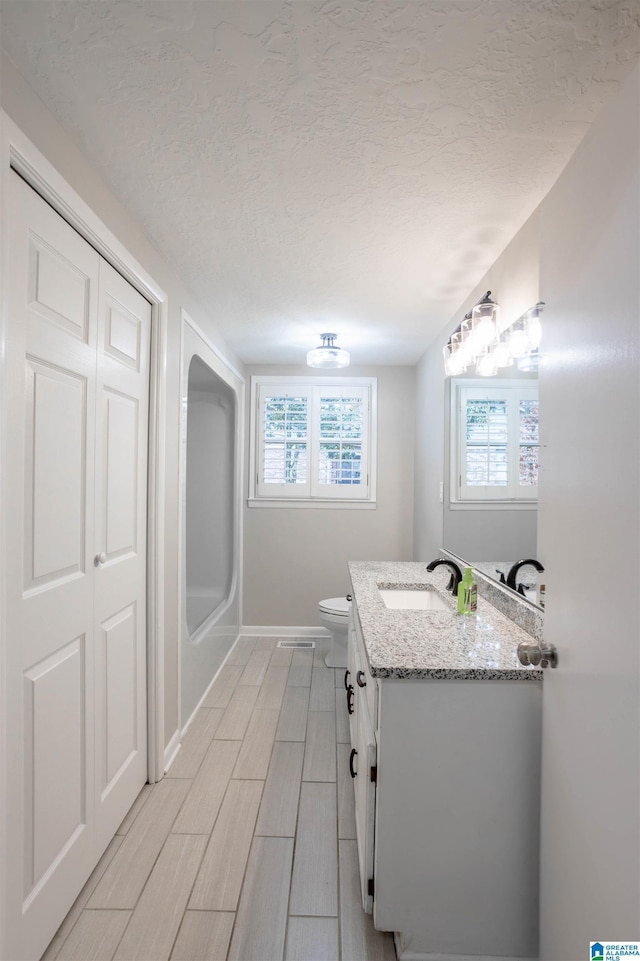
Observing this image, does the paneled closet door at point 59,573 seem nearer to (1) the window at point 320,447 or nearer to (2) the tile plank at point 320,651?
(2) the tile plank at point 320,651

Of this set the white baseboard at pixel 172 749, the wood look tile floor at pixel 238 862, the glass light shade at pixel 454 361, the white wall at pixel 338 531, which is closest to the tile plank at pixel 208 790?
the wood look tile floor at pixel 238 862

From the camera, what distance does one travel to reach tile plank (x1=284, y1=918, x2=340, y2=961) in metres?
1.42

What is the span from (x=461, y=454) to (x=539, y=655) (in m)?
1.52

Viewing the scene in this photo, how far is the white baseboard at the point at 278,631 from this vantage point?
433 centimetres

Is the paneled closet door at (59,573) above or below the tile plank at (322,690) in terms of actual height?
above

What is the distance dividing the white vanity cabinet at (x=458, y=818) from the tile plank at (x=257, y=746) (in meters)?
1.04

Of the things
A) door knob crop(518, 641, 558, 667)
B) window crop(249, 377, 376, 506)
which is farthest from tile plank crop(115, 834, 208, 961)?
window crop(249, 377, 376, 506)

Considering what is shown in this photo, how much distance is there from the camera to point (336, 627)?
139 inches

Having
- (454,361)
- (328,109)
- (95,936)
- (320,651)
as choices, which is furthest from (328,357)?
(95,936)

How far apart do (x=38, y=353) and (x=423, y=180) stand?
1.26 m

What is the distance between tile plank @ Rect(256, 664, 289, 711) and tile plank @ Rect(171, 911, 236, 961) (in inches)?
55.5

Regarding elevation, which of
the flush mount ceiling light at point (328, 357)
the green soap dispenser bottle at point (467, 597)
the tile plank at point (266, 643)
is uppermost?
the flush mount ceiling light at point (328, 357)

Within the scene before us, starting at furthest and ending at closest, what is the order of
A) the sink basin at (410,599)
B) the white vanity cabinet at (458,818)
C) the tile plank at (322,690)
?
the tile plank at (322,690)
the sink basin at (410,599)
the white vanity cabinet at (458,818)

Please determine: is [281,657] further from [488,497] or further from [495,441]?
[495,441]
